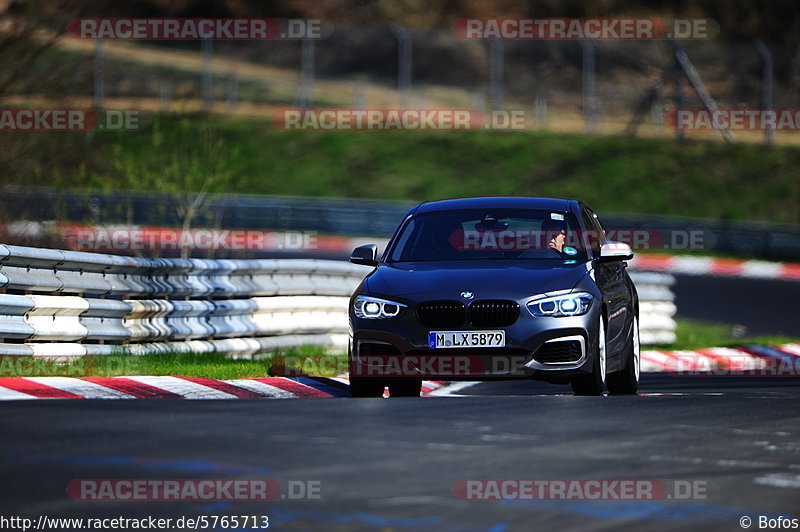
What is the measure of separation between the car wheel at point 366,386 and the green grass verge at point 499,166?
90.0ft

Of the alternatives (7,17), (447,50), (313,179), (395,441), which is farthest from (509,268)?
(447,50)

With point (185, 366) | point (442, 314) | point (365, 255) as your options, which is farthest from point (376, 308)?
point (185, 366)

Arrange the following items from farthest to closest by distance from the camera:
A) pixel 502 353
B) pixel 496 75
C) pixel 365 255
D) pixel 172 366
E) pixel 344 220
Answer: pixel 496 75 → pixel 344 220 → pixel 172 366 → pixel 365 255 → pixel 502 353

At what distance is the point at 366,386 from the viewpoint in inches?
465

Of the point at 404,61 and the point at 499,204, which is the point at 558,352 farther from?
the point at 404,61

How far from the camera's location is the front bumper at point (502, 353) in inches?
448

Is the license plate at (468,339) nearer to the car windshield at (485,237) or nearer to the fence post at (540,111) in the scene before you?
the car windshield at (485,237)

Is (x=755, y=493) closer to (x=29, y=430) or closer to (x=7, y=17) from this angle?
(x=29, y=430)

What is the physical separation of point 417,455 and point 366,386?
12.4 feet

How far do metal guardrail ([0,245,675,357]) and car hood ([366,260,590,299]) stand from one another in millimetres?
2542

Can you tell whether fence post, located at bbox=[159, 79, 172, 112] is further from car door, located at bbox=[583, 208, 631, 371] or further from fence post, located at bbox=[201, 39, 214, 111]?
car door, located at bbox=[583, 208, 631, 371]

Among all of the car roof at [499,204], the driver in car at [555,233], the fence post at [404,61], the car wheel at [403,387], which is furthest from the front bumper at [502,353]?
the fence post at [404,61]

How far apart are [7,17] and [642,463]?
52.0 feet

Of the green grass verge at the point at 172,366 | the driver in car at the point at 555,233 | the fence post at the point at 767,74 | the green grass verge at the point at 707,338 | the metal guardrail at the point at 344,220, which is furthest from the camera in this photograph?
the fence post at the point at 767,74
